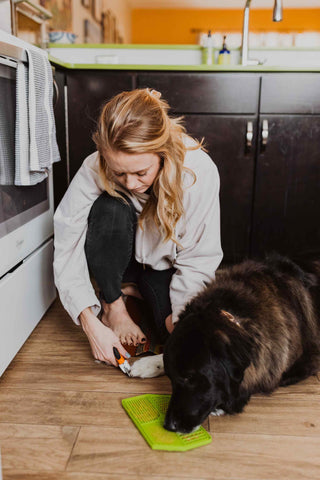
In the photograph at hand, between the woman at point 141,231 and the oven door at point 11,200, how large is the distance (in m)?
0.13

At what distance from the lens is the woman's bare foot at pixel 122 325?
1.69m

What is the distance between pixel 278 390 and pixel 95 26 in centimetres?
432

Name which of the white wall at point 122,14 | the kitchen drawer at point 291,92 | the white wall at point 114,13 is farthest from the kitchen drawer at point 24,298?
the white wall at point 122,14

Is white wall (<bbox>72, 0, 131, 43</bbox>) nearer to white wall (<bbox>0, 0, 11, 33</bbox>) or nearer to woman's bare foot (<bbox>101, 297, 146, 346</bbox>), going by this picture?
white wall (<bbox>0, 0, 11, 33</bbox>)

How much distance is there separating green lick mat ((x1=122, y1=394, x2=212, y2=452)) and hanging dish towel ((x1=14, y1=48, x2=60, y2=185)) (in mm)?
803

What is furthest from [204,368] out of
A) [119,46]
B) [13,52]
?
[119,46]

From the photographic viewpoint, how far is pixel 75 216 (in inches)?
62.1

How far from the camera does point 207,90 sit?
2.35 metres

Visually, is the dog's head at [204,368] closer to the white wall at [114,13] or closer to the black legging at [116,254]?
the black legging at [116,254]

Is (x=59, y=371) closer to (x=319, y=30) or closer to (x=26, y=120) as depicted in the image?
(x=26, y=120)

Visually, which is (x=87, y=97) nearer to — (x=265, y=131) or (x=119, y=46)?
(x=119, y=46)

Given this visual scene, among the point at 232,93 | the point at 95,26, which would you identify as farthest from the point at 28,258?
the point at 95,26

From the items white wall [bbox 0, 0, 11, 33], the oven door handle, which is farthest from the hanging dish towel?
white wall [bbox 0, 0, 11, 33]

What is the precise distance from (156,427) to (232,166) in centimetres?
157
